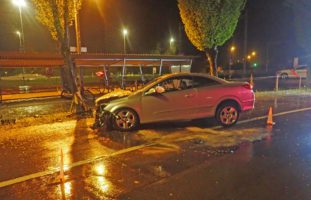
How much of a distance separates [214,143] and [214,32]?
11799mm

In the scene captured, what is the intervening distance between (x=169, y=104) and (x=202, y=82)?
127 centimetres

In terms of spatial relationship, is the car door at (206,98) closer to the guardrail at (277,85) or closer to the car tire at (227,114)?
the car tire at (227,114)

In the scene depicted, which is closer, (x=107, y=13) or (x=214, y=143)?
(x=214, y=143)

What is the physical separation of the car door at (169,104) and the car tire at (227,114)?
0.88 m

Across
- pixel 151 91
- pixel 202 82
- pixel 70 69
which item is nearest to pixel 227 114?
pixel 202 82

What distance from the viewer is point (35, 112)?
1402cm

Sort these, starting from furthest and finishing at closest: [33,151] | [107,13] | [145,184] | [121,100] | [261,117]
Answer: [107,13] → [261,117] → [121,100] → [33,151] → [145,184]

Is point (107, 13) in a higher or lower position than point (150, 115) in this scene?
higher

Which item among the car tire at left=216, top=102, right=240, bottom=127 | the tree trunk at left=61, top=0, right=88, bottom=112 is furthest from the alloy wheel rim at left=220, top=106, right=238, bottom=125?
the tree trunk at left=61, top=0, right=88, bottom=112

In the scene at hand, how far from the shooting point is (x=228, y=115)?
9172 millimetres

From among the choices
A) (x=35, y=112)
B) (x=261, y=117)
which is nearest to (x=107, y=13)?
(x=35, y=112)

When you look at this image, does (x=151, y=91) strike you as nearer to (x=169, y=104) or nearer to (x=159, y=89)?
(x=159, y=89)

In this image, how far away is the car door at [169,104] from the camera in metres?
8.89

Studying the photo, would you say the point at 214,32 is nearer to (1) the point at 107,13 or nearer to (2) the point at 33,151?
(2) the point at 33,151
